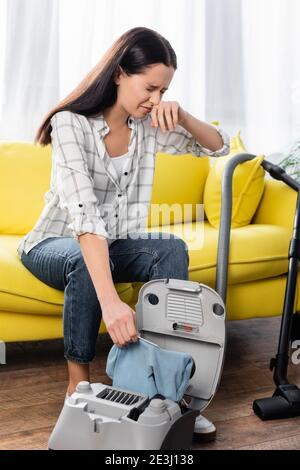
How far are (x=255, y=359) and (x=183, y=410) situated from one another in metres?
0.78

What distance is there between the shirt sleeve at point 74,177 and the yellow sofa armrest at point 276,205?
0.85 metres

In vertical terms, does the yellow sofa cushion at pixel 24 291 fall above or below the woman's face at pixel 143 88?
below

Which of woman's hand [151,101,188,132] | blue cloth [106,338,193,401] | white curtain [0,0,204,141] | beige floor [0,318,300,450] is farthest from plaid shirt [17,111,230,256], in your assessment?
white curtain [0,0,204,141]

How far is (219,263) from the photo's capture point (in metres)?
1.75

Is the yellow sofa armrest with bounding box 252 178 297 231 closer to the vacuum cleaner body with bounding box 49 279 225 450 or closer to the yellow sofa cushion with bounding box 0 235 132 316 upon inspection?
the yellow sofa cushion with bounding box 0 235 132 316

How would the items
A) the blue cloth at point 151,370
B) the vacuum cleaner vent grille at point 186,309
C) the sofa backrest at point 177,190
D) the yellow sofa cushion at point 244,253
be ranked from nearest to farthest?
the blue cloth at point 151,370
the vacuum cleaner vent grille at point 186,309
the yellow sofa cushion at point 244,253
the sofa backrest at point 177,190

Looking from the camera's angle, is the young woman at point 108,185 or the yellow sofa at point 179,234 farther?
the yellow sofa at point 179,234

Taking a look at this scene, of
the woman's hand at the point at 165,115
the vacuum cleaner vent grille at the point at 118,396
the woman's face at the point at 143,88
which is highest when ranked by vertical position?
the woman's face at the point at 143,88

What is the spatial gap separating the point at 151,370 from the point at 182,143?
695mm

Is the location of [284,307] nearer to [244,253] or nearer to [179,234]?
[244,253]

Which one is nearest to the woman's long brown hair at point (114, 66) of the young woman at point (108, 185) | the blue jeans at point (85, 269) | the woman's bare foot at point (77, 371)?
the young woman at point (108, 185)

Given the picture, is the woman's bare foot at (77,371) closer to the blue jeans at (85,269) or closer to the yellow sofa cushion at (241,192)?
the blue jeans at (85,269)

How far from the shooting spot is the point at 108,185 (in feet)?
5.03

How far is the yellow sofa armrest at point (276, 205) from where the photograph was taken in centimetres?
204
